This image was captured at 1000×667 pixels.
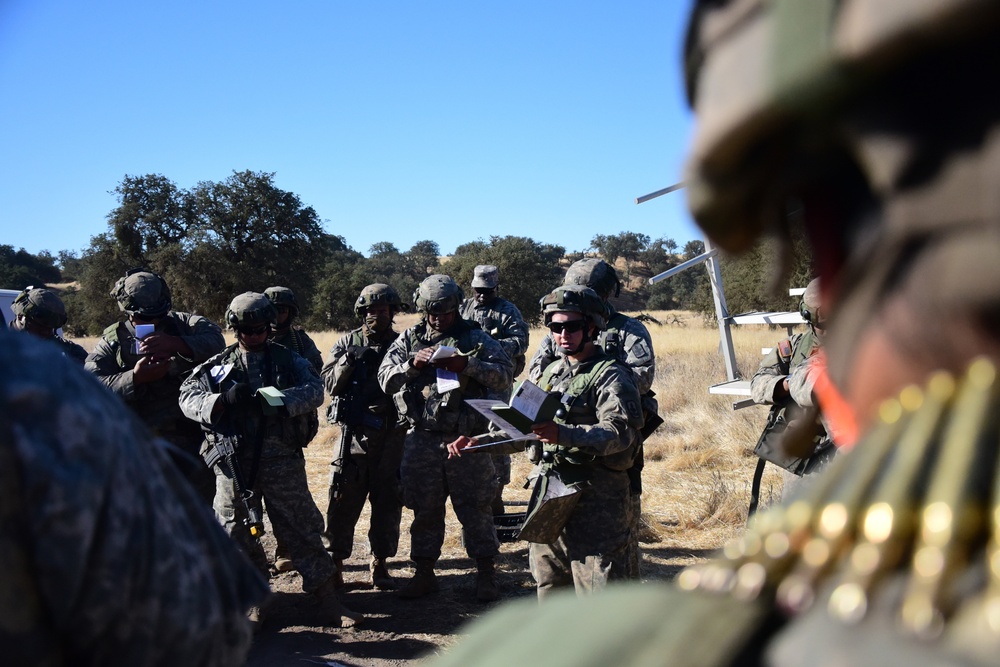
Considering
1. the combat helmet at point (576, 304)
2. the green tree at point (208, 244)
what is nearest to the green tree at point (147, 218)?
the green tree at point (208, 244)

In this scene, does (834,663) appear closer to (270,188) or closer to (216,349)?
(216,349)

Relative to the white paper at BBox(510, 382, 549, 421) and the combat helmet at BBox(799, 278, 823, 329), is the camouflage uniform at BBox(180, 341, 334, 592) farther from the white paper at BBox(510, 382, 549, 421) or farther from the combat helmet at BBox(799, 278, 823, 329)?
the combat helmet at BBox(799, 278, 823, 329)

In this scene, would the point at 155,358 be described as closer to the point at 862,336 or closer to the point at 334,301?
the point at 862,336

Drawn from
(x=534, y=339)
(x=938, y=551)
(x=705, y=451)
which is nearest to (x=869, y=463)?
(x=938, y=551)

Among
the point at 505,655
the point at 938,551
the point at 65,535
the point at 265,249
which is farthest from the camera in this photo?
the point at 265,249

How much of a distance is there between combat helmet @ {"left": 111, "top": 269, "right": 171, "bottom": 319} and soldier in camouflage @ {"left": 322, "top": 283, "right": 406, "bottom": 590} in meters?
1.50

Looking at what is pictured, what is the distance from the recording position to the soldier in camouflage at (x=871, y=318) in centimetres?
60

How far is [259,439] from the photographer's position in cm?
577

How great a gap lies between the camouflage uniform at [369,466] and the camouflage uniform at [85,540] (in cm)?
521

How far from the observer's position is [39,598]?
60.8 inches

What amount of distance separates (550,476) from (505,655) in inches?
155

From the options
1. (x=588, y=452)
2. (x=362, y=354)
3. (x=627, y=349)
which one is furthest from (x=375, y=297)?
(x=588, y=452)

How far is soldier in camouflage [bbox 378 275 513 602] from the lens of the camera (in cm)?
644

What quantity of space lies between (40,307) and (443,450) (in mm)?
3441
